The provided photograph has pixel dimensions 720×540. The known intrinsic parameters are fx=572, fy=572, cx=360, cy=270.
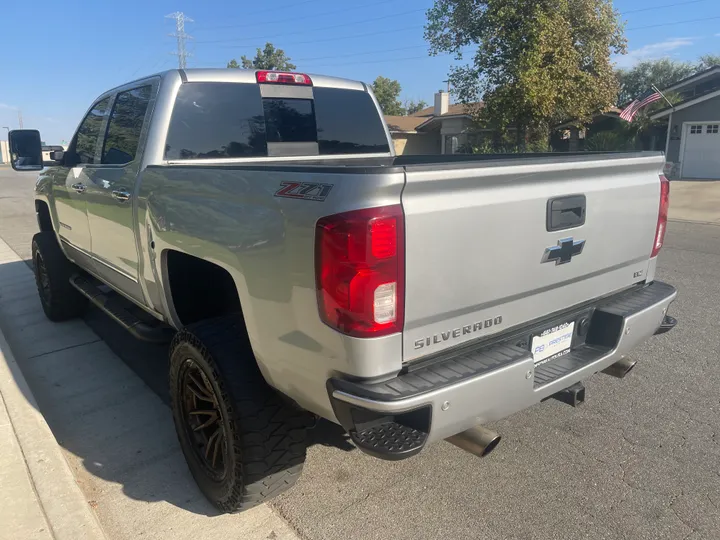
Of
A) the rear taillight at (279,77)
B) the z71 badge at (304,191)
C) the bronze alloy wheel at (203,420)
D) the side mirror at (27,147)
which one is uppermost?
the rear taillight at (279,77)

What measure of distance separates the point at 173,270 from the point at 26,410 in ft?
4.82

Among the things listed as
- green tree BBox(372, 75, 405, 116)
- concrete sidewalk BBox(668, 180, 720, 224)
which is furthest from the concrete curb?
green tree BBox(372, 75, 405, 116)

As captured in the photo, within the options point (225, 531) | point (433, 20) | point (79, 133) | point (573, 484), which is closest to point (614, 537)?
point (573, 484)

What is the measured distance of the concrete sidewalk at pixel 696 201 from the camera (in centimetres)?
1365

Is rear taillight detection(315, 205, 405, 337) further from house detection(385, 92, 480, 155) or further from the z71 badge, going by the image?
house detection(385, 92, 480, 155)

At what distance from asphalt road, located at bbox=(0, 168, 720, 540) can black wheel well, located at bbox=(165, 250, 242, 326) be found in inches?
38.0

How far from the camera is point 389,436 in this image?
6.98 ft

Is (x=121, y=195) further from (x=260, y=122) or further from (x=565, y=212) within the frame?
(x=565, y=212)

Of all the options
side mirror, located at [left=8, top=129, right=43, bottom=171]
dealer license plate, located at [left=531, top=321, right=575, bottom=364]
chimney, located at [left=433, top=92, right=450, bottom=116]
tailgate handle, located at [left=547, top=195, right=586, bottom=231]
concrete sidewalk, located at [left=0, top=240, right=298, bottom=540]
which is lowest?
concrete sidewalk, located at [left=0, top=240, right=298, bottom=540]

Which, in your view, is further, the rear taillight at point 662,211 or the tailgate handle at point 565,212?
the rear taillight at point 662,211

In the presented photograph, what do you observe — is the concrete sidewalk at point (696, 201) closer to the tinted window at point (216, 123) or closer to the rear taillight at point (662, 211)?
the rear taillight at point (662, 211)

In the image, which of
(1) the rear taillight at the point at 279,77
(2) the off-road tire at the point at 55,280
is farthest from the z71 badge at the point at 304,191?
(2) the off-road tire at the point at 55,280

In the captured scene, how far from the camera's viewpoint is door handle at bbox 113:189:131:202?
11.3 ft

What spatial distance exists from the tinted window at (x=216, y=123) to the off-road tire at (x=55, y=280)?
2643mm
